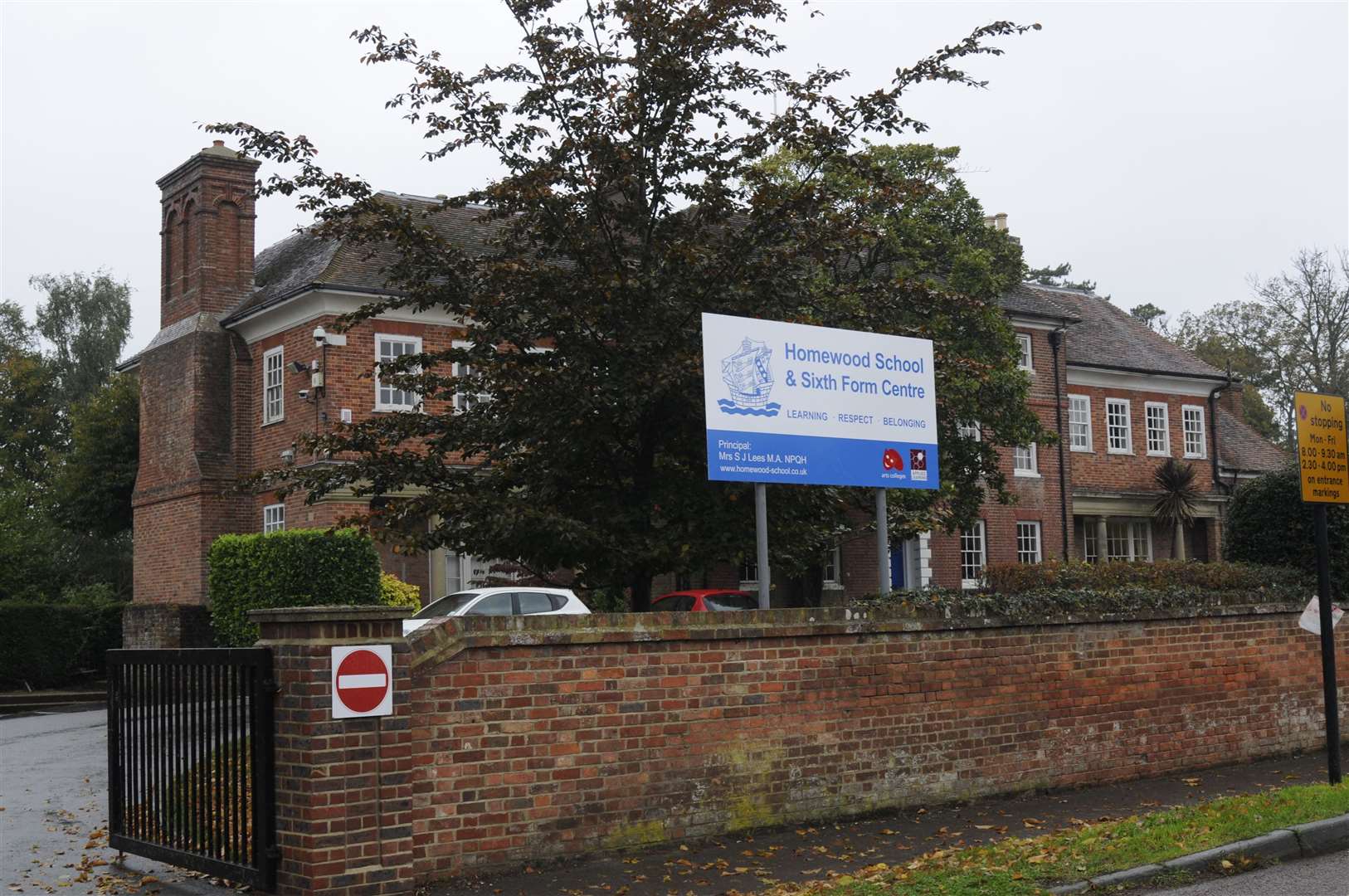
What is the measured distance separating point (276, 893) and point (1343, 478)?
970 cm

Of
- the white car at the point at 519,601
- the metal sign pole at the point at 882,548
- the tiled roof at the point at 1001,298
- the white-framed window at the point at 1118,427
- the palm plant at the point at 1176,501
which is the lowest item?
the white car at the point at 519,601

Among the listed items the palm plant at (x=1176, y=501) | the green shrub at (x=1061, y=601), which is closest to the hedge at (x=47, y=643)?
the green shrub at (x=1061, y=601)

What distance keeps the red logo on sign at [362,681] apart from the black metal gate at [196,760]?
0.48 meters

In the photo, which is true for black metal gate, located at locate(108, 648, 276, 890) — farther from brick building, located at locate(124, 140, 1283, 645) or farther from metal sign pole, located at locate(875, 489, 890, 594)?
brick building, located at locate(124, 140, 1283, 645)

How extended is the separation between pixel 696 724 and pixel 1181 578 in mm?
11735

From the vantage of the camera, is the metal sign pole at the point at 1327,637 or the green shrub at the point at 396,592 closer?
the metal sign pole at the point at 1327,637

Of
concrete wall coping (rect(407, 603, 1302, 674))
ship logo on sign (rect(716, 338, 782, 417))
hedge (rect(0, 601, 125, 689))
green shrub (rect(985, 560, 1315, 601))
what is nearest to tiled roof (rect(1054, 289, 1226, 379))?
green shrub (rect(985, 560, 1315, 601))

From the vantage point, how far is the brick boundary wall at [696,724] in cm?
822

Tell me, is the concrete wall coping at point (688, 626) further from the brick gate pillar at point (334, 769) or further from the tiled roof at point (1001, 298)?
the tiled roof at point (1001, 298)

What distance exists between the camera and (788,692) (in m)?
10.5

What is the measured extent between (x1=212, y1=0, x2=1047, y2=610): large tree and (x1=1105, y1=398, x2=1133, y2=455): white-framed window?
97.1 feet

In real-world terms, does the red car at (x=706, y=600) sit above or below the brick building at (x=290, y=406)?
below

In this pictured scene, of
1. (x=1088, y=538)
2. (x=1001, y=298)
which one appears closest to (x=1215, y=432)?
(x=1088, y=538)

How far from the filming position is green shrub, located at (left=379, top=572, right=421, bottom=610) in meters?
24.3
